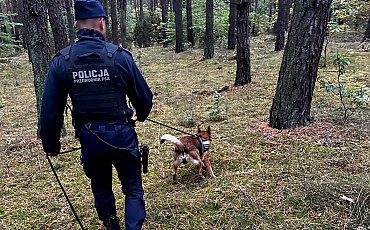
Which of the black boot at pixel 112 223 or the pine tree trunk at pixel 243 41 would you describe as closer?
the black boot at pixel 112 223

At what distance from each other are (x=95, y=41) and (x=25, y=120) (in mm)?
6404

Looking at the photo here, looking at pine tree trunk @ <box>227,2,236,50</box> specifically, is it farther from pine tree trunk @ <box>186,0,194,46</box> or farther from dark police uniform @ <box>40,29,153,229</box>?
dark police uniform @ <box>40,29,153,229</box>

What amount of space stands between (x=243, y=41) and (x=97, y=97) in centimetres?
673

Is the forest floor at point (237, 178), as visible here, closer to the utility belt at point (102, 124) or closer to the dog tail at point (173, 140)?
the dog tail at point (173, 140)

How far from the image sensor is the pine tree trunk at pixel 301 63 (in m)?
4.66

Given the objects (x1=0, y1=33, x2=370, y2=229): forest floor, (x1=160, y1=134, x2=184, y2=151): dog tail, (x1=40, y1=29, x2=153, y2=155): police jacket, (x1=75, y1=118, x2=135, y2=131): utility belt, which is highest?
(x1=40, y1=29, x2=153, y2=155): police jacket

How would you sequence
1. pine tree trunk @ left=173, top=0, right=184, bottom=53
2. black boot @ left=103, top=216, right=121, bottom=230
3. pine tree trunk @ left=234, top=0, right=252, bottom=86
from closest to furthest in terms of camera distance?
black boot @ left=103, top=216, right=121, bottom=230 → pine tree trunk @ left=234, top=0, right=252, bottom=86 → pine tree trunk @ left=173, top=0, right=184, bottom=53

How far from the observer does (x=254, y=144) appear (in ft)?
15.7

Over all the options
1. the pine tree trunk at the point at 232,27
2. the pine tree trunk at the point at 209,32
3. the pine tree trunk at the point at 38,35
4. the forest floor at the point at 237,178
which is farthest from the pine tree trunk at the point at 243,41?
the pine tree trunk at the point at 232,27

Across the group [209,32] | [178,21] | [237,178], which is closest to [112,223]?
[237,178]

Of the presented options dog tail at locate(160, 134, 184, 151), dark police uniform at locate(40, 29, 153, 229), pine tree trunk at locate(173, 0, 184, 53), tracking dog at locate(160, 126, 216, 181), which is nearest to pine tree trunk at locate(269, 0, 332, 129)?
tracking dog at locate(160, 126, 216, 181)

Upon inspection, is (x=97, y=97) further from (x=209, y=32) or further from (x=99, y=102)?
(x=209, y=32)

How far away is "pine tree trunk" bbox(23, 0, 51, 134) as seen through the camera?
16.8 feet

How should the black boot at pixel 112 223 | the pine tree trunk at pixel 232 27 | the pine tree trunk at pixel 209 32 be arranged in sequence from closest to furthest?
the black boot at pixel 112 223, the pine tree trunk at pixel 209 32, the pine tree trunk at pixel 232 27
